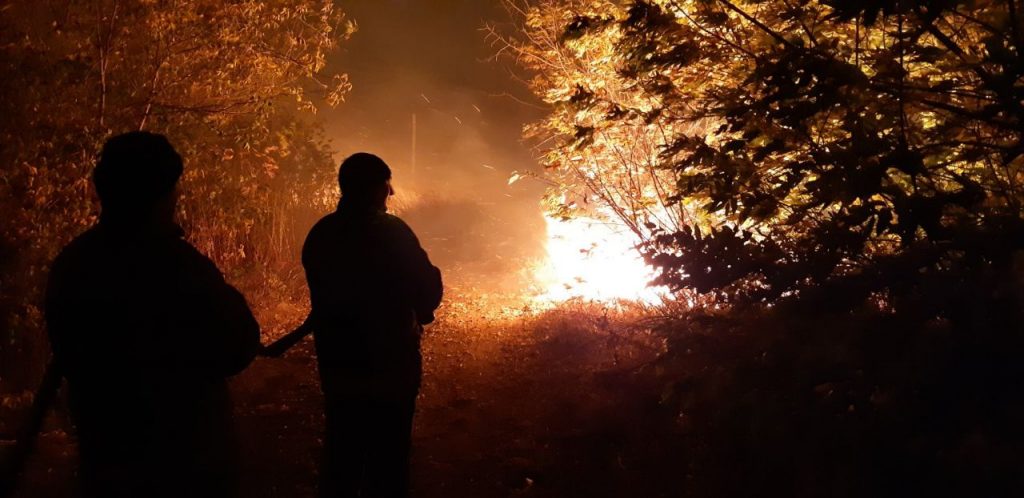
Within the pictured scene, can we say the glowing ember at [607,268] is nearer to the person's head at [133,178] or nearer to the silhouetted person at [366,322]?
the silhouetted person at [366,322]

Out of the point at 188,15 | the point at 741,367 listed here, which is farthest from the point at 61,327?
the point at 188,15

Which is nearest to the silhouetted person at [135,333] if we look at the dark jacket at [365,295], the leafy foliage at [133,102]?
the dark jacket at [365,295]

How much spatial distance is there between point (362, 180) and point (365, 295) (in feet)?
1.61

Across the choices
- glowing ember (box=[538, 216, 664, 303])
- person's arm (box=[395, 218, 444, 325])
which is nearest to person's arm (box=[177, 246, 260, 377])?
person's arm (box=[395, 218, 444, 325])

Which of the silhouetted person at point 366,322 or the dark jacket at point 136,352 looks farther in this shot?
the silhouetted person at point 366,322

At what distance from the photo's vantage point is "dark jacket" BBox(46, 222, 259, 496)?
1763 millimetres

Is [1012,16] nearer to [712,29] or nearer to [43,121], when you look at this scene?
[712,29]

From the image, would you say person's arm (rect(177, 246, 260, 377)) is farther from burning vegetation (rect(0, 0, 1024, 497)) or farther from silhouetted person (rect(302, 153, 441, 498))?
silhouetted person (rect(302, 153, 441, 498))

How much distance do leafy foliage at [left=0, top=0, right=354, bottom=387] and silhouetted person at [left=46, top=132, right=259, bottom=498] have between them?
4.31 meters

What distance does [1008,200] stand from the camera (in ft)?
10.2

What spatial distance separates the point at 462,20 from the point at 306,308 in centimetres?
2737

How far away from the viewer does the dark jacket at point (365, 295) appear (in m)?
2.72

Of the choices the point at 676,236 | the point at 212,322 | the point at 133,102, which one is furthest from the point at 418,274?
the point at 133,102

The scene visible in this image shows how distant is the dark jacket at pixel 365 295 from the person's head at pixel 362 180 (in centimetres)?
5
